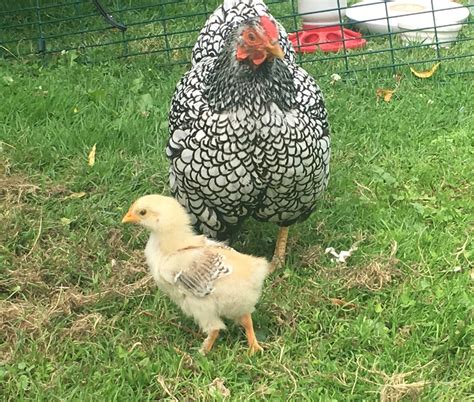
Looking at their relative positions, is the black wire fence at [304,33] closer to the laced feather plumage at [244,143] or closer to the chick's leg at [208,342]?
the laced feather plumage at [244,143]

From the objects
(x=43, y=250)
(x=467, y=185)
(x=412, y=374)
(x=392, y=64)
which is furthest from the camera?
(x=392, y=64)

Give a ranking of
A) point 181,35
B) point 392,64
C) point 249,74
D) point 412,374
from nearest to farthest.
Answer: point 412,374 → point 249,74 → point 392,64 → point 181,35

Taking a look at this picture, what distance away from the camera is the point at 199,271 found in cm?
273

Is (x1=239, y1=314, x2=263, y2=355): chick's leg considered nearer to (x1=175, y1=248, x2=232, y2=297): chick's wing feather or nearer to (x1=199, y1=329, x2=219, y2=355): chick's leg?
(x1=199, y1=329, x2=219, y2=355): chick's leg

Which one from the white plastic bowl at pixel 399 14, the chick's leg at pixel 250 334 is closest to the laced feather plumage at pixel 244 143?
the chick's leg at pixel 250 334

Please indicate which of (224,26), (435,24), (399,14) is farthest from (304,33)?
(224,26)

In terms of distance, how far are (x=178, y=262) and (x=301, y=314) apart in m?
0.60

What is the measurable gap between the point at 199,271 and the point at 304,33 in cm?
352

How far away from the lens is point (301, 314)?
3074mm

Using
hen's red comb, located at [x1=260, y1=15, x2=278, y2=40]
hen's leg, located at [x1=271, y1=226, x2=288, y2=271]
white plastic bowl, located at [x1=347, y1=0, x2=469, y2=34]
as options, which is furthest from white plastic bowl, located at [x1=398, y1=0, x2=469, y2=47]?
hen's red comb, located at [x1=260, y1=15, x2=278, y2=40]

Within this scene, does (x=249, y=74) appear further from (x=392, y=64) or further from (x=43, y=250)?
(x=392, y=64)

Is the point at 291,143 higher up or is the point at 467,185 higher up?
the point at 291,143

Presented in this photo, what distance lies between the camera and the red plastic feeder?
5.69 m

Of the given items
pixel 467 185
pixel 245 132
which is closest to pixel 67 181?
pixel 245 132
